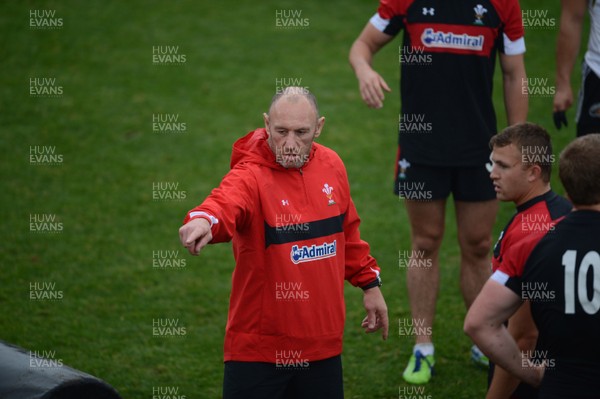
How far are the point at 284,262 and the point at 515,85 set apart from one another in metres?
2.57

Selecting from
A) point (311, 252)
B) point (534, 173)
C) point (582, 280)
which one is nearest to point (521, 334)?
point (534, 173)

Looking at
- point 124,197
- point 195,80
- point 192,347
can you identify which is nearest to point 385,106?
point 195,80

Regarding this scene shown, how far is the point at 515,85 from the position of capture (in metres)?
5.59

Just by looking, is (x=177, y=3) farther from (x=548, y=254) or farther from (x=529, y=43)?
(x=548, y=254)

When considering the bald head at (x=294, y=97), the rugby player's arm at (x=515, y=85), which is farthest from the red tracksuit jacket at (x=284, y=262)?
the rugby player's arm at (x=515, y=85)

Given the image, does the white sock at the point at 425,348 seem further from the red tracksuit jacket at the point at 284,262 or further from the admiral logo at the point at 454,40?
the admiral logo at the point at 454,40

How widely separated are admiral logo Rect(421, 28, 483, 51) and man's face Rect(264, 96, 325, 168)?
6.15 ft

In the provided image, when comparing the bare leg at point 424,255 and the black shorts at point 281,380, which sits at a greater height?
the bare leg at point 424,255

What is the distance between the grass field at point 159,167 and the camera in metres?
6.39

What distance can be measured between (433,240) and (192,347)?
213 centimetres

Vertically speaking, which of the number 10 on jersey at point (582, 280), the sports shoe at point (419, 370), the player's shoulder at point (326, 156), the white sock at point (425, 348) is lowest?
the sports shoe at point (419, 370)

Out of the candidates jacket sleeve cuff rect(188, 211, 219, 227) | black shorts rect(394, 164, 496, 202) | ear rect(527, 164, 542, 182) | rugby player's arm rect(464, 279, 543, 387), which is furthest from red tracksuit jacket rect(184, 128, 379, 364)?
black shorts rect(394, 164, 496, 202)

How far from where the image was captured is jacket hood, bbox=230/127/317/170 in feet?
13.1

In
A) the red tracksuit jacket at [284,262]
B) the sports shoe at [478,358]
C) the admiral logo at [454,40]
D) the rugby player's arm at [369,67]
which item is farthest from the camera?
the sports shoe at [478,358]
